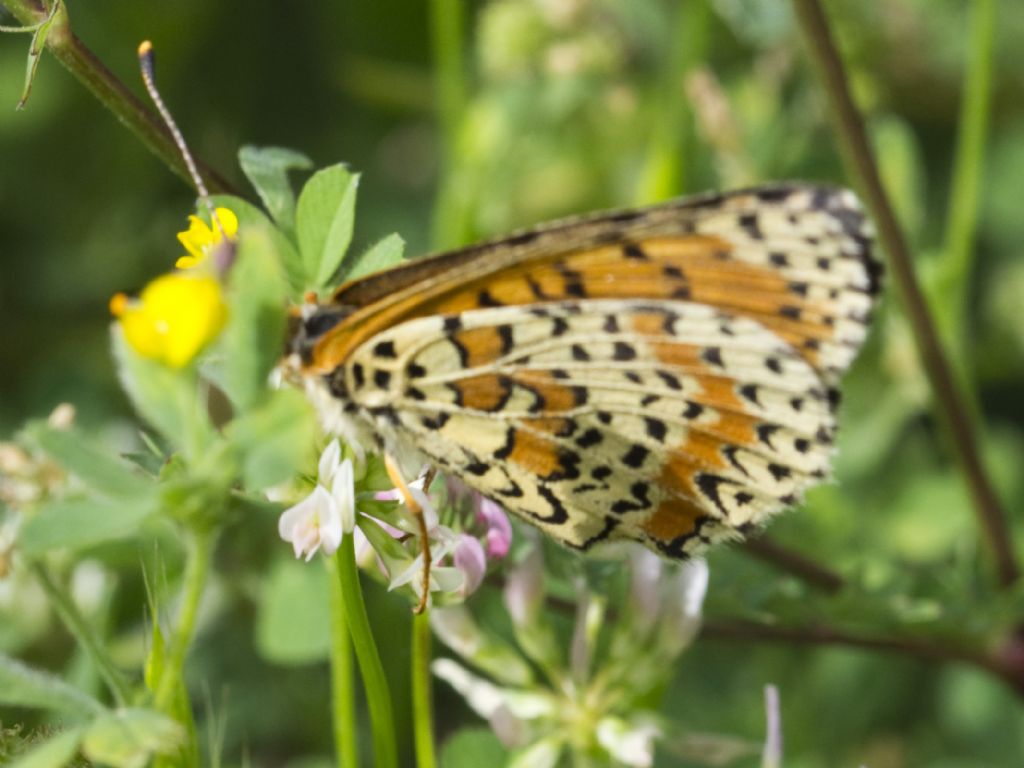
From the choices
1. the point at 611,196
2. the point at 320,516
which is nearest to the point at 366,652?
the point at 320,516

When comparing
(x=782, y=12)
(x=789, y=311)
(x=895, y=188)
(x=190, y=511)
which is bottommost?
(x=190, y=511)

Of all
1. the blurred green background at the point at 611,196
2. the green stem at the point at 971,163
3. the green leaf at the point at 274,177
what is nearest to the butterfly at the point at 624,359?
the green leaf at the point at 274,177

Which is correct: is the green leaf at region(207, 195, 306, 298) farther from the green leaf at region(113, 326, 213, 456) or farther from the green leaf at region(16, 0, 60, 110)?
the green leaf at region(113, 326, 213, 456)

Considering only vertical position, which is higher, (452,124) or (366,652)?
(452,124)

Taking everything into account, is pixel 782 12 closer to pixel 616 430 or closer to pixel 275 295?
pixel 616 430

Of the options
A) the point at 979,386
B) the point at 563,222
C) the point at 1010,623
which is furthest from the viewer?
the point at 979,386

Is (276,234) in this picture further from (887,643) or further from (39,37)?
(887,643)

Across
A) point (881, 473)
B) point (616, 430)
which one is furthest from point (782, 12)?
point (616, 430)
